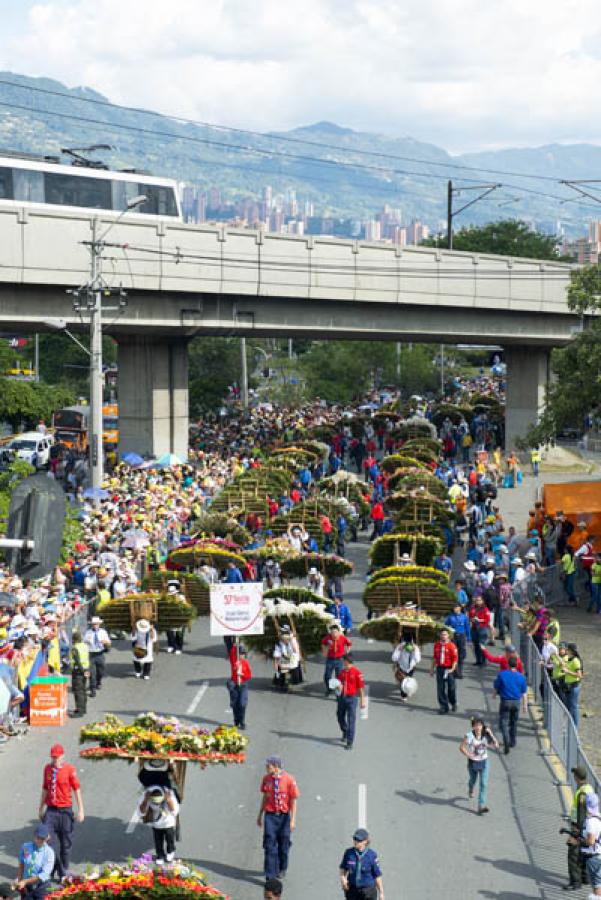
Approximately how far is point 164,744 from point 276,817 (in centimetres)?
154

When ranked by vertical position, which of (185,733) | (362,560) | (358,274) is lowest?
(362,560)

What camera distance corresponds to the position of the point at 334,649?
21547 millimetres

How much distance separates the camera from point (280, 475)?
4094 cm

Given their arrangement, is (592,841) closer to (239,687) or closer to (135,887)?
(135,887)

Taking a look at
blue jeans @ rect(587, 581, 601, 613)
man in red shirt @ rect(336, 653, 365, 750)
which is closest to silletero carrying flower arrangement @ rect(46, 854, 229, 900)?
man in red shirt @ rect(336, 653, 365, 750)


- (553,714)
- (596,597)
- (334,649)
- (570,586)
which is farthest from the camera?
(570,586)

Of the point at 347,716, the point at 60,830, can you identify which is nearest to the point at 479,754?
the point at 347,716

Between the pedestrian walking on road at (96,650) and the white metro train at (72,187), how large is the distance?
2264 centimetres

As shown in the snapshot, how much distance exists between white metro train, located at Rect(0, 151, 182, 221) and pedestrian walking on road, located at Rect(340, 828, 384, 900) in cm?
3253

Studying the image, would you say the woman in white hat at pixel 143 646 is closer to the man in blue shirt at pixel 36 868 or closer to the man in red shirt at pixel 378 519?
the man in blue shirt at pixel 36 868

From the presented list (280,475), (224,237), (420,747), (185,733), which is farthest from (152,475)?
(185,733)

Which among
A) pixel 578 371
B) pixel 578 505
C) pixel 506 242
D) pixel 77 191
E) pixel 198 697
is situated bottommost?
pixel 198 697

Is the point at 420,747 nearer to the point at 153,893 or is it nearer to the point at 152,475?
the point at 153,893

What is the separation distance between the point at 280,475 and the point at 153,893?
29.7 metres
